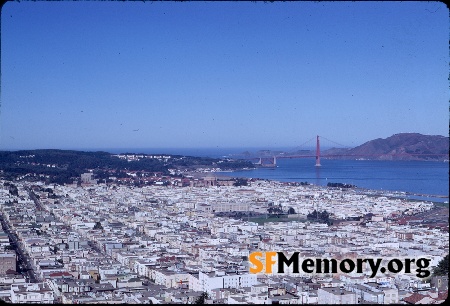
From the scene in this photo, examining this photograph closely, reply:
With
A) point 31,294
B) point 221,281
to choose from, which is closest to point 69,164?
point 31,294

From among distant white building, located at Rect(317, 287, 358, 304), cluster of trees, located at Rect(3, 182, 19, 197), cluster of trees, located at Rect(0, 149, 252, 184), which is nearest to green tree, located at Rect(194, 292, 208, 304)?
distant white building, located at Rect(317, 287, 358, 304)

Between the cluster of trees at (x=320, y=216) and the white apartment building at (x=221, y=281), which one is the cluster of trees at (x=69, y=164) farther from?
the white apartment building at (x=221, y=281)

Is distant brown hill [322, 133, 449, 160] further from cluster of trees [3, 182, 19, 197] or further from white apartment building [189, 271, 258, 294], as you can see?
cluster of trees [3, 182, 19, 197]

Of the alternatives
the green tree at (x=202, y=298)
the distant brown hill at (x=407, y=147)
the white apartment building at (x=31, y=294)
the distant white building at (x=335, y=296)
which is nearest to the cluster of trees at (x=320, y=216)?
the distant brown hill at (x=407, y=147)

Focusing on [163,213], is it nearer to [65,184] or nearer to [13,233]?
[13,233]

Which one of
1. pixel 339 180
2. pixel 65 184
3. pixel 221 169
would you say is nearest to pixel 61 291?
pixel 65 184

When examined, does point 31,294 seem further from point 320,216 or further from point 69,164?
point 69,164

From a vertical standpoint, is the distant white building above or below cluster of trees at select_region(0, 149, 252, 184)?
below
